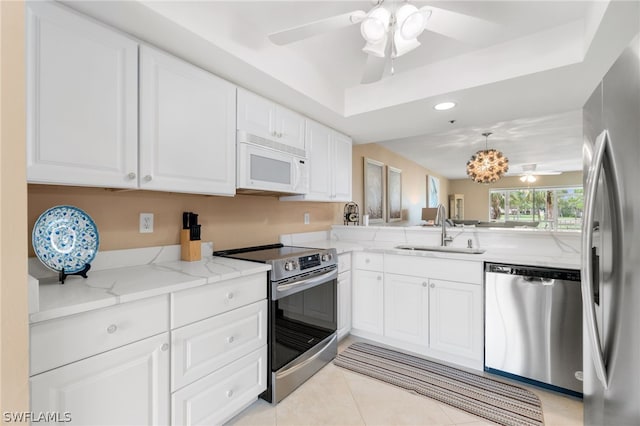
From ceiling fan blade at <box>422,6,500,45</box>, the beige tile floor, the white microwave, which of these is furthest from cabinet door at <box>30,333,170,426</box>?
ceiling fan blade at <box>422,6,500,45</box>

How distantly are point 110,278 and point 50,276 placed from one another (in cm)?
26

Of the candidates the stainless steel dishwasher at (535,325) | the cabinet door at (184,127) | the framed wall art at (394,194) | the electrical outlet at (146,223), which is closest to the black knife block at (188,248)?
the electrical outlet at (146,223)

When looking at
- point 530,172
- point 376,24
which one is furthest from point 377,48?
point 530,172

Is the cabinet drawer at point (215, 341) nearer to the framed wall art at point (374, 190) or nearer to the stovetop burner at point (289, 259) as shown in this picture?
A: the stovetop burner at point (289, 259)

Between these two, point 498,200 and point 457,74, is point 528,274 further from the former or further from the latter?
point 498,200

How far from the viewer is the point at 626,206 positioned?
83 centimetres

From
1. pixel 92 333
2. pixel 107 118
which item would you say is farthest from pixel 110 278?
pixel 107 118

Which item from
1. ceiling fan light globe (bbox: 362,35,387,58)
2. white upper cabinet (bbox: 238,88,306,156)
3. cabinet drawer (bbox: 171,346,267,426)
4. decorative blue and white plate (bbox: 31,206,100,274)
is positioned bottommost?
cabinet drawer (bbox: 171,346,267,426)

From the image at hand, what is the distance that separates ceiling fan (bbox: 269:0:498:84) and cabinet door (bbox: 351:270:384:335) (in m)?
1.87

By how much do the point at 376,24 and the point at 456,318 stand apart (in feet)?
6.88

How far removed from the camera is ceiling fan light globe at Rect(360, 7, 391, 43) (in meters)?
1.35

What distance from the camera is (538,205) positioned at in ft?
29.2

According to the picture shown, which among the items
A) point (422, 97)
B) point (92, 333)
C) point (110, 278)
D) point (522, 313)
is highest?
point (422, 97)

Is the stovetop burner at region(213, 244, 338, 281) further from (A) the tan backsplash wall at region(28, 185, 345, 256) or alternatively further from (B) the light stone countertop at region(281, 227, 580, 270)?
(B) the light stone countertop at region(281, 227, 580, 270)
